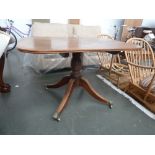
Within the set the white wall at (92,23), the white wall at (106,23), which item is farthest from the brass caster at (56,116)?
the white wall at (106,23)

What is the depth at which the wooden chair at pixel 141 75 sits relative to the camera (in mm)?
1541

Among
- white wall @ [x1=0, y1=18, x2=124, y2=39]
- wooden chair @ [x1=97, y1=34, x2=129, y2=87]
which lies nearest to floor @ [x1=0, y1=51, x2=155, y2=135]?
wooden chair @ [x1=97, y1=34, x2=129, y2=87]

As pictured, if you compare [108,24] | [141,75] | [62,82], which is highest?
[108,24]

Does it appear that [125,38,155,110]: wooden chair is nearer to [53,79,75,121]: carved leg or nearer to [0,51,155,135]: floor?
[0,51,155,135]: floor

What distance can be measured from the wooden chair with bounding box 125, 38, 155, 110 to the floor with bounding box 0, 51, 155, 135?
0.16m

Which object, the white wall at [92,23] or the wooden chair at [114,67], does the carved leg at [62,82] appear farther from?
Result: the white wall at [92,23]

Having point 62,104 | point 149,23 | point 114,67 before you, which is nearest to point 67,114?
point 62,104

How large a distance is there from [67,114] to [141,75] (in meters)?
0.90

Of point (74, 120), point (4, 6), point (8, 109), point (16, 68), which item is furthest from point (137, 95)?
point (16, 68)

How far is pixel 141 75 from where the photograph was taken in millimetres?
1717

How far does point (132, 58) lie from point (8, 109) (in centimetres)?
138

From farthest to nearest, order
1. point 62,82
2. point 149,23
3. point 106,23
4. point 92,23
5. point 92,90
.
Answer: point 106,23, point 149,23, point 92,23, point 62,82, point 92,90

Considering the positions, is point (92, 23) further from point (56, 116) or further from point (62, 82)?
point (56, 116)

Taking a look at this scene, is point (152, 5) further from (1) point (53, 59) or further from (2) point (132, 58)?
(1) point (53, 59)
